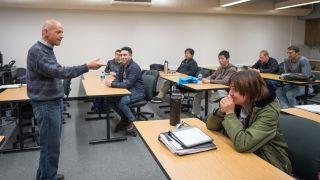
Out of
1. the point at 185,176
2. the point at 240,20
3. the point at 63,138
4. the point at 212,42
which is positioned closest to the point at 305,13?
the point at 240,20

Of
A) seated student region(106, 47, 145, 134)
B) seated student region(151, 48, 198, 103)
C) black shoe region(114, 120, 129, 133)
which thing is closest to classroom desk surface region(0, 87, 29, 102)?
seated student region(106, 47, 145, 134)

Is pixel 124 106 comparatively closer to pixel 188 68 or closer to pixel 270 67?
pixel 188 68

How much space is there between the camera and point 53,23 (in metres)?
2.30

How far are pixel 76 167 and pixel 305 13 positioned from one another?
308 inches

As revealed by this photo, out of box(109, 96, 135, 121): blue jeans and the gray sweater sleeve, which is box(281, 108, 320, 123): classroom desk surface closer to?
the gray sweater sleeve

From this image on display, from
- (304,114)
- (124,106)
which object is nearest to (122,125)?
(124,106)

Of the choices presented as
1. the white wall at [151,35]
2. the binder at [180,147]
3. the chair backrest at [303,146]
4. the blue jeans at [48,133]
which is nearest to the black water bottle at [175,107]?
the binder at [180,147]

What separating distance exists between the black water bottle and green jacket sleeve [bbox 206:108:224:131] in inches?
9.2

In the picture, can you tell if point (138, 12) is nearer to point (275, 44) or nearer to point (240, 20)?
point (240, 20)

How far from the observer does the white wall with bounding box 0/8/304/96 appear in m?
6.24

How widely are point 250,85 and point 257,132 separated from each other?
0.26m

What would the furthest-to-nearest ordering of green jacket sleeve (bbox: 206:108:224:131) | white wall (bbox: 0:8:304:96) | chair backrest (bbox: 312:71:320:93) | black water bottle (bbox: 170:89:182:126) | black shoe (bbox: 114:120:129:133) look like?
1. white wall (bbox: 0:8:304:96)
2. chair backrest (bbox: 312:71:320:93)
3. black shoe (bbox: 114:120:129:133)
4. black water bottle (bbox: 170:89:182:126)
5. green jacket sleeve (bbox: 206:108:224:131)

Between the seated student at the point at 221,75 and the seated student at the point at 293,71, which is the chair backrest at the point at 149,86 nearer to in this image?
the seated student at the point at 221,75

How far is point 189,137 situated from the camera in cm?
163
